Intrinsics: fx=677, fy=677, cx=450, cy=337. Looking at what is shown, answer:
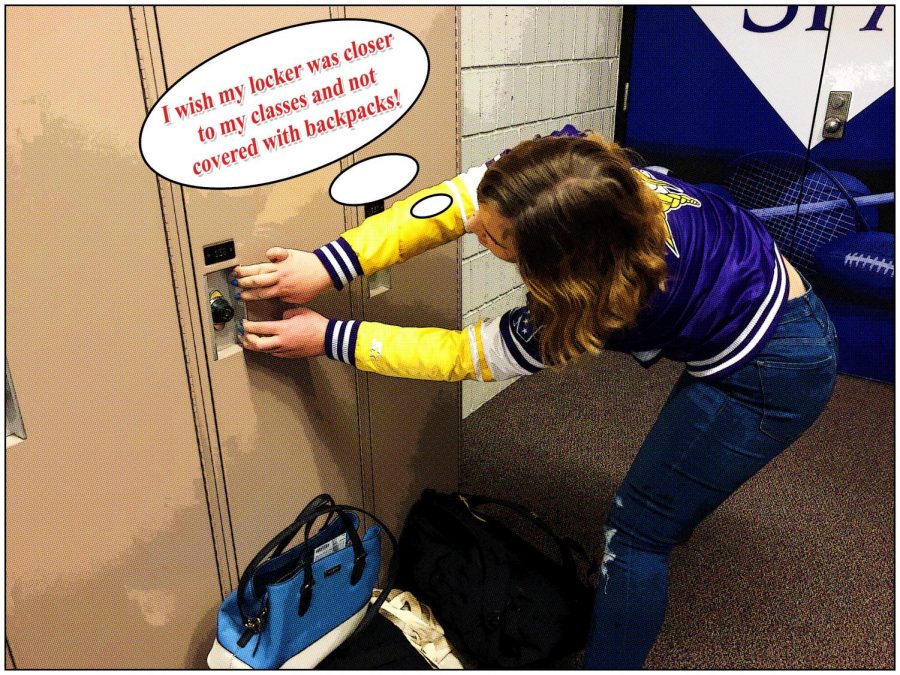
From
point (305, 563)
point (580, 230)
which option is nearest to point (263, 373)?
point (305, 563)

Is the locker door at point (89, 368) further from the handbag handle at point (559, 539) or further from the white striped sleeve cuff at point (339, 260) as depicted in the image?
the handbag handle at point (559, 539)

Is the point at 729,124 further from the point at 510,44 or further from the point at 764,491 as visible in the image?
the point at 764,491

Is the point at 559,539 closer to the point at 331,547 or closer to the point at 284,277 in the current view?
the point at 331,547

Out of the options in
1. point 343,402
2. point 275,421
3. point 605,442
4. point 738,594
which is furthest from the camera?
point 605,442

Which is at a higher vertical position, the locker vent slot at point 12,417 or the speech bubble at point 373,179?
the speech bubble at point 373,179

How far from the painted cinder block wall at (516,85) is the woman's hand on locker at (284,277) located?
102 cm

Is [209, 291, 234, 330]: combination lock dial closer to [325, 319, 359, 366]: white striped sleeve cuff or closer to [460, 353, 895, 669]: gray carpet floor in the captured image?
[325, 319, 359, 366]: white striped sleeve cuff

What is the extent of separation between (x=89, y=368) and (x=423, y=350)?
0.56m

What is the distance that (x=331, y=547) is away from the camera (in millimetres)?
1398

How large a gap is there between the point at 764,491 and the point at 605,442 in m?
0.55

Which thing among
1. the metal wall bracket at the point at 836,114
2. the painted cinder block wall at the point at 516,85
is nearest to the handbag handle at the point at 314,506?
the painted cinder block wall at the point at 516,85

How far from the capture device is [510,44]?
2354 millimetres

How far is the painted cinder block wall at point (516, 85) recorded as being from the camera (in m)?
2.24

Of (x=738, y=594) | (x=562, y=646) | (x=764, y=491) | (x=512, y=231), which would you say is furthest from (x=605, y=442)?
(x=512, y=231)
